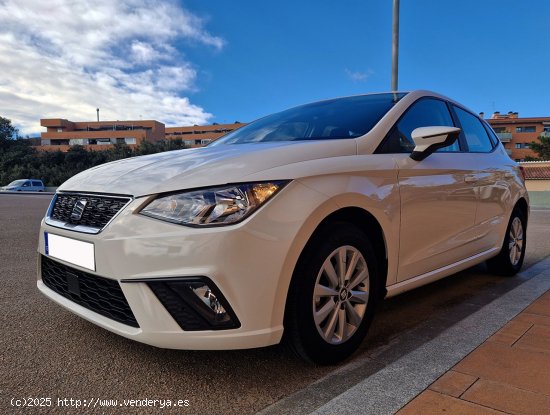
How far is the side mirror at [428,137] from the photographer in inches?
106

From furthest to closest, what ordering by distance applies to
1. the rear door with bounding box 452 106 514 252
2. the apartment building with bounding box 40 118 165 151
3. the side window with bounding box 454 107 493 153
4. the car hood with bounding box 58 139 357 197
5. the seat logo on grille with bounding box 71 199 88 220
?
the apartment building with bounding box 40 118 165 151, the side window with bounding box 454 107 493 153, the rear door with bounding box 452 106 514 252, the seat logo on grille with bounding box 71 199 88 220, the car hood with bounding box 58 139 357 197

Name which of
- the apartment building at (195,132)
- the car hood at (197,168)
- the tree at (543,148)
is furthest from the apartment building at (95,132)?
the car hood at (197,168)

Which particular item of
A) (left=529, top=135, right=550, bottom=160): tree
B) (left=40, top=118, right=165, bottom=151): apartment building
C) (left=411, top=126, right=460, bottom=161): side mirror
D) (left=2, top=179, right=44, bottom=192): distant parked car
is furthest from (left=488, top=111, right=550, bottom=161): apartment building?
(left=411, top=126, right=460, bottom=161): side mirror

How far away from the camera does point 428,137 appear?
2717mm

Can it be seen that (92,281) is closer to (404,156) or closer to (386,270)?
(386,270)

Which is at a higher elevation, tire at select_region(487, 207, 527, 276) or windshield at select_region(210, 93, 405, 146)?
windshield at select_region(210, 93, 405, 146)

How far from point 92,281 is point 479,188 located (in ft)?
9.62

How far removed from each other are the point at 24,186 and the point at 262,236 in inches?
1512

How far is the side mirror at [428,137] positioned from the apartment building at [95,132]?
7640cm

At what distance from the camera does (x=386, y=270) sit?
2.61 m

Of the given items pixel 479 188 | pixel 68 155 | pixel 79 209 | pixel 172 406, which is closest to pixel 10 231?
pixel 79 209

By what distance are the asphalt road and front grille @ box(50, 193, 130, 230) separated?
0.74 meters

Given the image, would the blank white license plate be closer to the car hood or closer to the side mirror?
the car hood

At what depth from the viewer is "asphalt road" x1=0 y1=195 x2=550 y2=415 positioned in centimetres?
198
